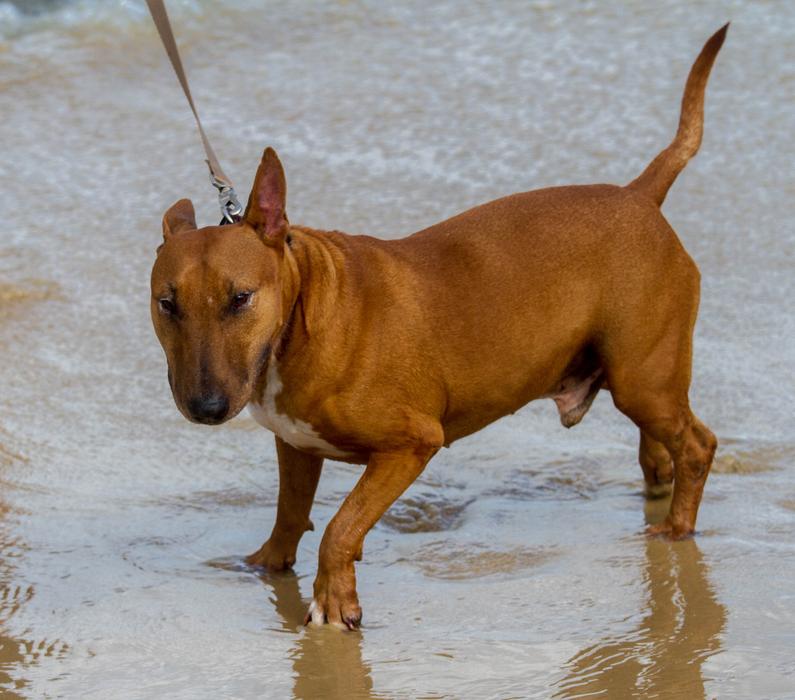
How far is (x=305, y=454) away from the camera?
518 centimetres

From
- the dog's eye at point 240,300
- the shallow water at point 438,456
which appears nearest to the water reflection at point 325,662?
the shallow water at point 438,456

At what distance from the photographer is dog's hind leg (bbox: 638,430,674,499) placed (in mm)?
5867

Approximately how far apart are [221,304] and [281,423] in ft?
2.03

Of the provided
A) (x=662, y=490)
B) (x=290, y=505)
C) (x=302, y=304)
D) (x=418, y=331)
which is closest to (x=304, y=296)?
(x=302, y=304)

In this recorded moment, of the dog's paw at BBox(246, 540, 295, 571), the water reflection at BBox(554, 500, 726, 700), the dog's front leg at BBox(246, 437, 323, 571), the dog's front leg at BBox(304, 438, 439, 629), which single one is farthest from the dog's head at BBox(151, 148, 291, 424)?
the water reflection at BBox(554, 500, 726, 700)

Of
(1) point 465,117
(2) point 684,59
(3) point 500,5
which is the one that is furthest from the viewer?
(3) point 500,5

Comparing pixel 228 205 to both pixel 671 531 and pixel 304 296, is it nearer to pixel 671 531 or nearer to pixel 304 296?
pixel 304 296

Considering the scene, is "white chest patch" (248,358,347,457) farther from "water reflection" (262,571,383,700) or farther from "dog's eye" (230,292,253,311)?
"water reflection" (262,571,383,700)

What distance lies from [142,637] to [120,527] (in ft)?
3.31

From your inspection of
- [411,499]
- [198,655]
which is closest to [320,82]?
[411,499]

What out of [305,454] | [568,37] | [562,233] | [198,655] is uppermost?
[568,37]

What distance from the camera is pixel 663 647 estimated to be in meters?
4.43

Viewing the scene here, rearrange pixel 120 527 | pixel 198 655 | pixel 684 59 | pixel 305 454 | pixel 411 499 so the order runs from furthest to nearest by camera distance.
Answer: pixel 684 59 → pixel 411 499 → pixel 120 527 → pixel 305 454 → pixel 198 655

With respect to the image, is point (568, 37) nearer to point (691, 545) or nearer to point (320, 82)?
point (320, 82)
